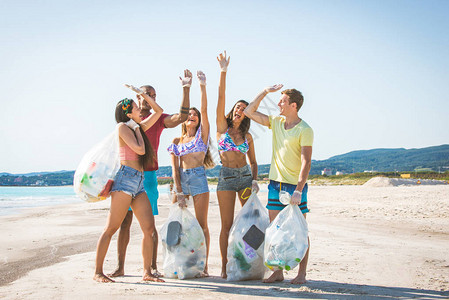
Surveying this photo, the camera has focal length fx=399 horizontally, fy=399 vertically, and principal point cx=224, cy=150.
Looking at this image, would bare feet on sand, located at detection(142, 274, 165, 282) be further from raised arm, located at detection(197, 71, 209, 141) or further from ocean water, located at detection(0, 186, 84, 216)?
ocean water, located at detection(0, 186, 84, 216)

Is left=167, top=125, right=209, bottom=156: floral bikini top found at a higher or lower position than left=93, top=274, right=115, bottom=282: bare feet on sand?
higher

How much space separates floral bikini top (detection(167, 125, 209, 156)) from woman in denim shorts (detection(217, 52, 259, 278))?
21 cm

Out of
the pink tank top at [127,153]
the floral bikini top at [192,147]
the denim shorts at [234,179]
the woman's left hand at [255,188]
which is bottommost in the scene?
the woman's left hand at [255,188]

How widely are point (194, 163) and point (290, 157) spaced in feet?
3.66

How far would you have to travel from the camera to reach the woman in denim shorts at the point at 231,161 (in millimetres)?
4480

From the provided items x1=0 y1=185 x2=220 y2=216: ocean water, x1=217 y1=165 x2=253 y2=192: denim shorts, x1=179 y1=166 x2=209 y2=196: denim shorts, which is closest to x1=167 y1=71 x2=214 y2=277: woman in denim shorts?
x1=179 y1=166 x2=209 y2=196: denim shorts

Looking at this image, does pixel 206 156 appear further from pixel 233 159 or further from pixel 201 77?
pixel 201 77

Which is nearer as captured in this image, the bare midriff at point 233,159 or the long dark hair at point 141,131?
the long dark hair at point 141,131

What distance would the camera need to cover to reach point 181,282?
163 inches

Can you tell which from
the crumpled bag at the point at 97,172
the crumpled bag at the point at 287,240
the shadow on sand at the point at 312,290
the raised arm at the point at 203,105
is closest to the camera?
the shadow on sand at the point at 312,290

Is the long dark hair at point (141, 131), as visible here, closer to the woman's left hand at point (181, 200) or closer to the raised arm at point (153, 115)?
the raised arm at point (153, 115)

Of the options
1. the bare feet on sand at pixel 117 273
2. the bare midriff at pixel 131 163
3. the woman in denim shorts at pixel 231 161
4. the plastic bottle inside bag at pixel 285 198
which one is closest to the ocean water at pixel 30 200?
the bare feet on sand at pixel 117 273

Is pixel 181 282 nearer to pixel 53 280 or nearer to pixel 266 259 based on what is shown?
pixel 266 259

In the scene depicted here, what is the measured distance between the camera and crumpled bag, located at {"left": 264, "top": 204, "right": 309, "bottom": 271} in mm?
3793
